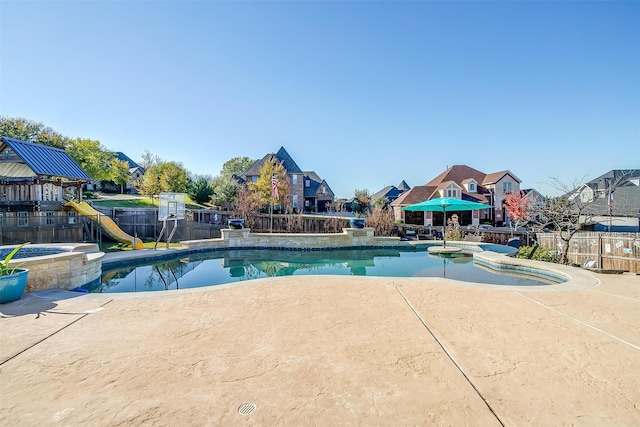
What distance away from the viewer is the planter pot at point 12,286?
16.1 feet

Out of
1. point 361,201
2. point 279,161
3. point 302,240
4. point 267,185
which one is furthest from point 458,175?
point 302,240

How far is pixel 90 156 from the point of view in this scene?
33.2 m

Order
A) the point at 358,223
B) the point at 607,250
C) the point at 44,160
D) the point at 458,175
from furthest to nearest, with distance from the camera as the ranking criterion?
the point at 458,175, the point at 44,160, the point at 358,223, the point at 607,250

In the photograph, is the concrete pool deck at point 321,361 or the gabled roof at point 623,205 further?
the gabled roof at point 623,205

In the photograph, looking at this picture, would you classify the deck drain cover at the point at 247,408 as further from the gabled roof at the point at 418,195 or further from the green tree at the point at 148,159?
the green tree at the point at 148,159

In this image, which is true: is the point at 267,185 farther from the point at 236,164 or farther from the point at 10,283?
the point at 236,164

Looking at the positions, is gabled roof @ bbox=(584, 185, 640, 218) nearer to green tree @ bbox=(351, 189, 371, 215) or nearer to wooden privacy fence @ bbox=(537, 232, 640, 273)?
wooden privacy fence @ bbox=(537, 232, 640, 273)

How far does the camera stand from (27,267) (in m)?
5.62

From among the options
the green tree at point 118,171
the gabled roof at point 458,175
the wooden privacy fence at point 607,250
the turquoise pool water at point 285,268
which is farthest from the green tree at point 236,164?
the wooden privacy fence at point 607,250

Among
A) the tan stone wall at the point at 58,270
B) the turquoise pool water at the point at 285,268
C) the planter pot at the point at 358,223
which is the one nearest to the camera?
the tan stone wall at the point at 58,270

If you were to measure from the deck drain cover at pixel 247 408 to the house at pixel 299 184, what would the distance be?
29.8 m

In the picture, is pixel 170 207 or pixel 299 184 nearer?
pixel 170 207

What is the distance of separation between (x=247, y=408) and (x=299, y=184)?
110 feet

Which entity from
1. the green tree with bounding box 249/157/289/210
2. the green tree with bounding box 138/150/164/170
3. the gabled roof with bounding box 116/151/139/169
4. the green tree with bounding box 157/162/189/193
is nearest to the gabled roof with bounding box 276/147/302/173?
the green tree with bounding box 249/157/289/210
